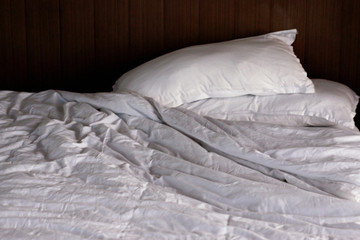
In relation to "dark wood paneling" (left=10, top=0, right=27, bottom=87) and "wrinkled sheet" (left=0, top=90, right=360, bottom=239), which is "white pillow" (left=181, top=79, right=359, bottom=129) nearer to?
"wrinkled sheet" (left=0, top=90, right=360, bottom=239)

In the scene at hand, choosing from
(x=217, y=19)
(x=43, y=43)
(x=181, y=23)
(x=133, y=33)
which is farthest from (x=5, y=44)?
(x=217, y=19)

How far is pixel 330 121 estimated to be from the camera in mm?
1953

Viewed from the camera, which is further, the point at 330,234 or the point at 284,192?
the point at 284,192

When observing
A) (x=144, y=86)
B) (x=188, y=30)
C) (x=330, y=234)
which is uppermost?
(x=188, y=30)

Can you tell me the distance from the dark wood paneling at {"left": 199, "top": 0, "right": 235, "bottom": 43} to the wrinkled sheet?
895mm

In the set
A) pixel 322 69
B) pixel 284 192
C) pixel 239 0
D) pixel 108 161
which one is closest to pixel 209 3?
pixel 239 0

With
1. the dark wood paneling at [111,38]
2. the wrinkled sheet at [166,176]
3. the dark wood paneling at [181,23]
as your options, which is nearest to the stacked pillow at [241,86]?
the wrinkled sheet at [166,176]

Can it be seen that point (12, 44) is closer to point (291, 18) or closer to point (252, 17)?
point (252, 17)

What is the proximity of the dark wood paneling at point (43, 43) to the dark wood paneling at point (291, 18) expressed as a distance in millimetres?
1178

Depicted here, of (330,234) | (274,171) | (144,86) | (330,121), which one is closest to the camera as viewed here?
Answer: (330,234)

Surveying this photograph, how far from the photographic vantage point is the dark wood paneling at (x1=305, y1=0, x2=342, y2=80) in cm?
269

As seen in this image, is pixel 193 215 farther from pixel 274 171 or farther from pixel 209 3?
pixel 209 3

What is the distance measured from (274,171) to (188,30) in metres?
1.49

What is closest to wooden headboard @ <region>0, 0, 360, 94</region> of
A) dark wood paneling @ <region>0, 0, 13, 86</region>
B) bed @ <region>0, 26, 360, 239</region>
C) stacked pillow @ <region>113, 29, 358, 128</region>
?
dark wood paneling @ <region>0, 0, 13, 86</region>
